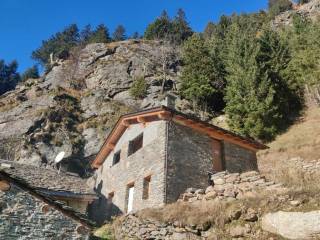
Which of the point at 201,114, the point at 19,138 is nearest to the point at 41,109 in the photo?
the point at 19,138

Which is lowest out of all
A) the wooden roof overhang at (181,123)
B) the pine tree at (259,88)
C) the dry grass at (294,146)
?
the wooden roof overhang at (181,123)

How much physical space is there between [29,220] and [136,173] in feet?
28.2

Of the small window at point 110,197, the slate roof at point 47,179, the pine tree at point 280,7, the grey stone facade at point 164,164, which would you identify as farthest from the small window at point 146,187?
the pine tree at point 280,7

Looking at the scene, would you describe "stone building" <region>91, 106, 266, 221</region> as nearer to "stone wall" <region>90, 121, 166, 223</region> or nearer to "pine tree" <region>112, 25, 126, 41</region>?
"stone wall" <region>90, 121, 166, 223</region>

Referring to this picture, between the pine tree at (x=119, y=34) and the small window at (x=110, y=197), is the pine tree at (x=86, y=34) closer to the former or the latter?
the pine tree at (x=119, y=34)

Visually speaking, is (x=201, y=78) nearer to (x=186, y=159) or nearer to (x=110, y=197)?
(x=110, y=197)

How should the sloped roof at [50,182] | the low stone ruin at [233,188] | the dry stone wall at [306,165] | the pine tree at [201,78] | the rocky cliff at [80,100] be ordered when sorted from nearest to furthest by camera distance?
the low stone ruin at [233,188], the sloped roof at [50,182], the dry stone wall at [306,165], the rocky cliff at [80,100], the pine tree at [201,78]

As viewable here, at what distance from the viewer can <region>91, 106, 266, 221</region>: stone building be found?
17.7 m

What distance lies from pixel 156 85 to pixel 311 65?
1845cm

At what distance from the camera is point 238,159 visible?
20.8 m

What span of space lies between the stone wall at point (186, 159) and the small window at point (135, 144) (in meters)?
2.78

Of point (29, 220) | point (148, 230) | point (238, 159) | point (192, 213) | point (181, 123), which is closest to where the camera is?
point (29, 220)

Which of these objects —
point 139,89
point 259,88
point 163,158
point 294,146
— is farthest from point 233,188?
point 139,89

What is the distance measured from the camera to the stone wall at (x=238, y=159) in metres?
20.2
